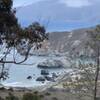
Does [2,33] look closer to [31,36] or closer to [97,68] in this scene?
[31,36]

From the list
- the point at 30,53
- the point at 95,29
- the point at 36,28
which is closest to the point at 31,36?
the point at 36,28

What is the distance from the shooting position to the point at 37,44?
10.5 metres

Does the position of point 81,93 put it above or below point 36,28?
below

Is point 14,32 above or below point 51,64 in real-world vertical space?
above

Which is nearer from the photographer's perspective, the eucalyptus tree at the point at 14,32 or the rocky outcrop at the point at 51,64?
the eucalyptus tree at the point at 14,32

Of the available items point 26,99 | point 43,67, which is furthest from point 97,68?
point 43,67

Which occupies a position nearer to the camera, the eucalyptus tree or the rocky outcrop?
the eucalyptus tree

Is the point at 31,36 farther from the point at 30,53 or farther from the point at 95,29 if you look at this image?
the point at 95,29

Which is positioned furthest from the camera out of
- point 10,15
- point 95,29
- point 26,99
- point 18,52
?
point 95,29

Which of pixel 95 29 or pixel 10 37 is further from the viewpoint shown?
pixel 95 29

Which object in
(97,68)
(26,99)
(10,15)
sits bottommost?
(26,99)

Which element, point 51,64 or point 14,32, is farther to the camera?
point 51,64

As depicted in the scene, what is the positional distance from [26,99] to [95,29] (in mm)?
4825

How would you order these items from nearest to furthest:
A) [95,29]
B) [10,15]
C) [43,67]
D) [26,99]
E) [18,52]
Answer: [10,15] < [18,52] < [26,99] < [95,29] < [43,67]
